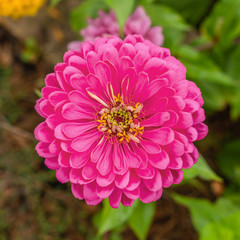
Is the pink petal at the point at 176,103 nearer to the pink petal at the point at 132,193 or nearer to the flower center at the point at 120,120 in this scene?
the flower center at the point at 120,120

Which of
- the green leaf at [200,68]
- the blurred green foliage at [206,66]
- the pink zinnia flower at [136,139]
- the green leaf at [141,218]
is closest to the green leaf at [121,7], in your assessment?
the blurred green foliage at [206,66]

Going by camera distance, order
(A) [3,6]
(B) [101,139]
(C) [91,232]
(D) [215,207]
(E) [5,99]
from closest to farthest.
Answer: (B) [101,139] < (A) [3,6] < (D) [215,207] < (C) [91,232] < (E) [5,99]

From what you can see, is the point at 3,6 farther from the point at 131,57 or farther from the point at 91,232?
the point at 91,232

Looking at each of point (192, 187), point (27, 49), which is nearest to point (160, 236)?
point (192, 187)

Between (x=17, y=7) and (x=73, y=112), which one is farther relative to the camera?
(x=17, y=7)

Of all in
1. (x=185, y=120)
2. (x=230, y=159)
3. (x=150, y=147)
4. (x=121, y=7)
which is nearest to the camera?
(x=185, y=120)

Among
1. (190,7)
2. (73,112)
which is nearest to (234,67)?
(190,7)

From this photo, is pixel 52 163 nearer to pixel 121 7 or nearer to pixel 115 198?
pixel 115 198

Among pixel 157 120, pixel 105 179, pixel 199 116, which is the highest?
pixel 199 116
